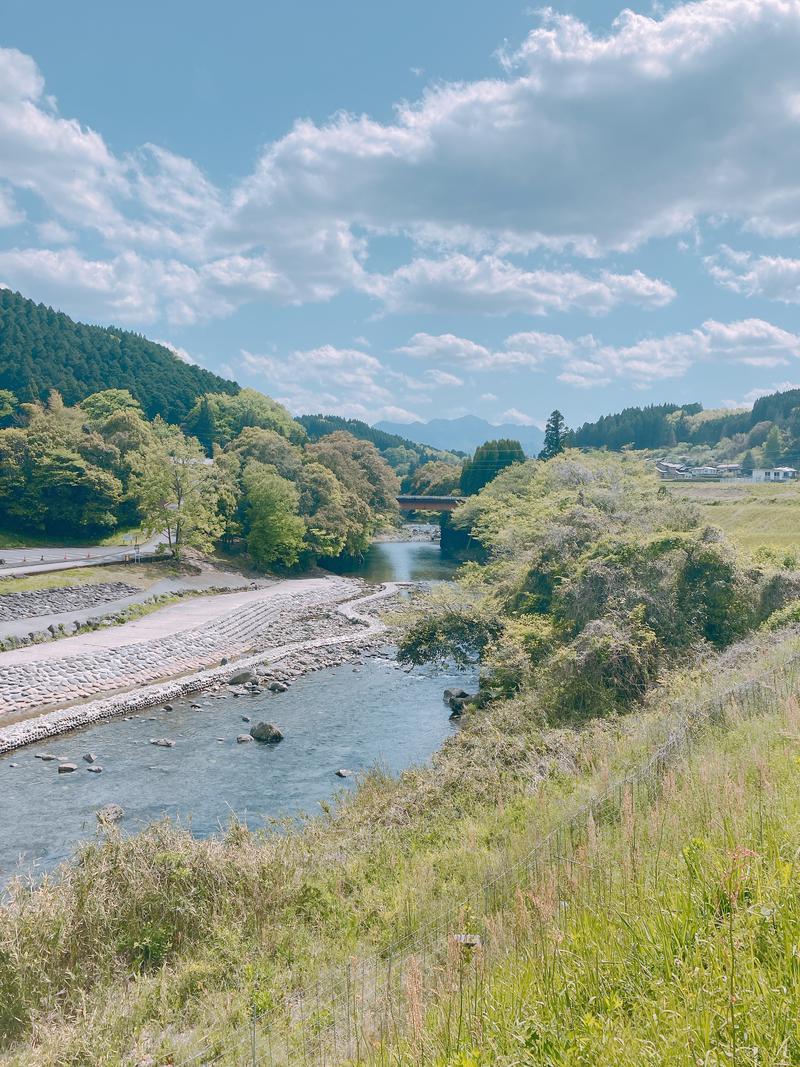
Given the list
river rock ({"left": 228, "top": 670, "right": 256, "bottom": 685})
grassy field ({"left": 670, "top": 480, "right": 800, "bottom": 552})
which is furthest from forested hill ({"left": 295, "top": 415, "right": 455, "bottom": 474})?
river rock ({"left": 228, "top": 670, "right": 256, "bottom": 685})

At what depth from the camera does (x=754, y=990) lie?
3117 mm

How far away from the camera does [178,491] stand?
1822 inches

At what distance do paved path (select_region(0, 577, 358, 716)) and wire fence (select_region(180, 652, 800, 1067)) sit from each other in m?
19.2

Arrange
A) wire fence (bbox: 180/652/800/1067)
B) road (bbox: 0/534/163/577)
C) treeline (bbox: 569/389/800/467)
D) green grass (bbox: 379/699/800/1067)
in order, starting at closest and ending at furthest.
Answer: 1. green grass (bbox: 379/699/800/1067)
2. wire fence (bbox: 180/652/800/1067)
3. road (bbox: 0/534/163/577)
4. treeline (bbox: 569/389/800/467)

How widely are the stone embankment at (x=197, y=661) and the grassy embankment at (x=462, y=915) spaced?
13.0 m

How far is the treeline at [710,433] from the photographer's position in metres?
110

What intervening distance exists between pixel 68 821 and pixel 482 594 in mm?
16644

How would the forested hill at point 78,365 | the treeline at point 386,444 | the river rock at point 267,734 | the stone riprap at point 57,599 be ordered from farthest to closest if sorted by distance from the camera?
the treeline at point 386,444, the forested hill at point 78,365, the stone riprap at point 57,599, the river rock at point 267,734

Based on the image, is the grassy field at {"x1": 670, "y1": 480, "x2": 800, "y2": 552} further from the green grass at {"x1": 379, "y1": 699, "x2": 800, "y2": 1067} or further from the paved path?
the paved path

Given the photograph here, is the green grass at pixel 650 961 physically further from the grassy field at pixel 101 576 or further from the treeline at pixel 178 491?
the treeline at pixel 178 491

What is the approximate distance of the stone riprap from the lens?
102 ft

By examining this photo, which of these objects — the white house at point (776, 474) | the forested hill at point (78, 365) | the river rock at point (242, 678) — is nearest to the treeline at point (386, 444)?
the forested hill at point (78, 365)

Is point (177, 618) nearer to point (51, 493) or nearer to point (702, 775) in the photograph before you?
point (51, 493)

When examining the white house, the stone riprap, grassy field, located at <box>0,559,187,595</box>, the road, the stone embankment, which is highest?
the white house
